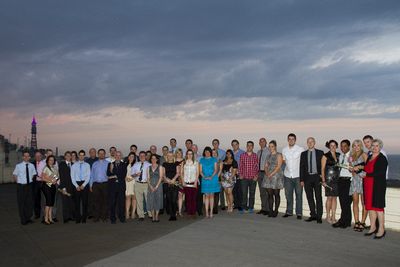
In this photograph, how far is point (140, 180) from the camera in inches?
456

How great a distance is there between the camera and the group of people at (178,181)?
10812mm

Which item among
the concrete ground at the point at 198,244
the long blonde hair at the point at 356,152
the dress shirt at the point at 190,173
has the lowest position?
the concrete ground at the point at 198,244

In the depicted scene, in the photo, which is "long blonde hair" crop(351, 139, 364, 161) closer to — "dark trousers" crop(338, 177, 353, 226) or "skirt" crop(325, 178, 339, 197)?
"dark trousers" crop(338, 177, 353, 226)

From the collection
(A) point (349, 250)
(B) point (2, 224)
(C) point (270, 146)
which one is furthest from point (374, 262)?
(B) point (2, 224)

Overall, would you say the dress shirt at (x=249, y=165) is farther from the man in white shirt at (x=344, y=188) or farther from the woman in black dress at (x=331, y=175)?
the man in white shirt at (x=344, y=188)

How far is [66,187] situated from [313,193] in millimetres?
5913

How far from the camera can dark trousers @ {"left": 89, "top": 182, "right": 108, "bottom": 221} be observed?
1139cm

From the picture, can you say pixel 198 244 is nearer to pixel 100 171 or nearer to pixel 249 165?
pixel 100 171

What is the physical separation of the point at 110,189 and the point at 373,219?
5943 millimetres

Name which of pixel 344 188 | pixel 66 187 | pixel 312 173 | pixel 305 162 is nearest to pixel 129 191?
pixel 66 187

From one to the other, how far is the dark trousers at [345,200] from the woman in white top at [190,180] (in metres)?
3.45

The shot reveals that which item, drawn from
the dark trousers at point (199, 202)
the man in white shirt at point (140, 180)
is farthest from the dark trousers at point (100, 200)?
the dark trousers at point (199, 202)

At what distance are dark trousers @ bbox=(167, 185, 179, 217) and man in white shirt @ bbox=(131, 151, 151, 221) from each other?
0.60 m

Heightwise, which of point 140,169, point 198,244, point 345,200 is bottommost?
point 198,244
